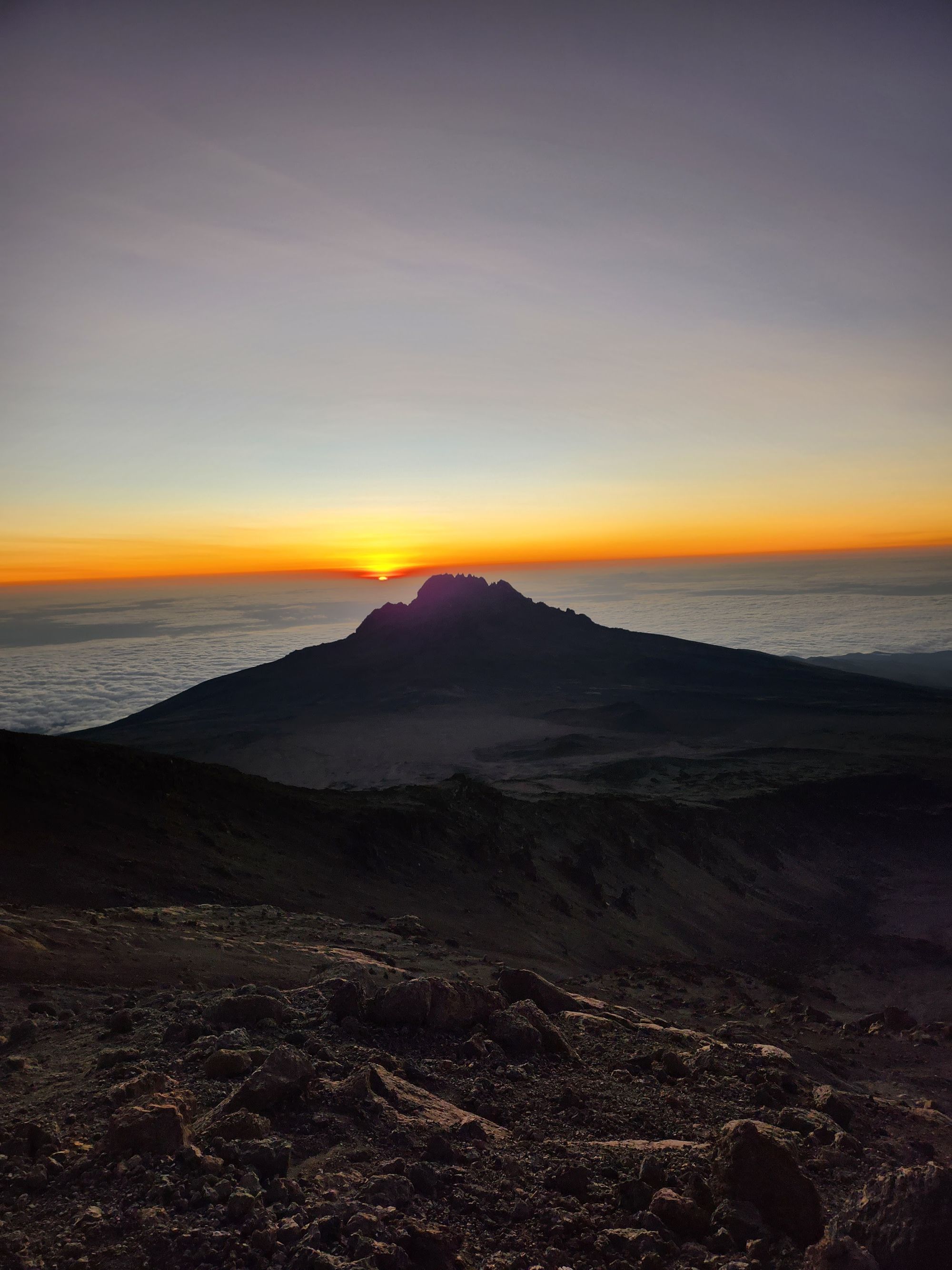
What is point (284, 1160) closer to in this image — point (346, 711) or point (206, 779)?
point (206, 779)

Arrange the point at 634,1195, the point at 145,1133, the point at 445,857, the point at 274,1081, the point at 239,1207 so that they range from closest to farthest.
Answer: the point at 239,1207, the point at 145,1133, the point at 634,1195, the point at 274,1081, the point at 445,857

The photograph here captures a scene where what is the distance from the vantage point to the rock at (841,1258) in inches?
175

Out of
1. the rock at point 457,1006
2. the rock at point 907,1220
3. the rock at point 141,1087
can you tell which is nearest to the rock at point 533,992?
the rock at point 457,1006

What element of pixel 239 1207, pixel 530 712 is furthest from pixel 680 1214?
pixel 530 712

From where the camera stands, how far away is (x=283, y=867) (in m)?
16.2

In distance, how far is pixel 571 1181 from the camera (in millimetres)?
5027

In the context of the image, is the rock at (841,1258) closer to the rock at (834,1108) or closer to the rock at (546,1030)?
the rock at (834,1108)

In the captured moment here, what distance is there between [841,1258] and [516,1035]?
3.11 meters

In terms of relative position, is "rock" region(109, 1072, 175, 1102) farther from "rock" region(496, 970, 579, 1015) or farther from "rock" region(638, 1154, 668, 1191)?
"rock" region(496, 970, 579, 1015)

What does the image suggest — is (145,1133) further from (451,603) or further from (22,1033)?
(451,603)

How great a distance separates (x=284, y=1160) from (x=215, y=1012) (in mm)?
2119

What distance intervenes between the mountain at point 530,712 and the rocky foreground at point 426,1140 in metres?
22.6

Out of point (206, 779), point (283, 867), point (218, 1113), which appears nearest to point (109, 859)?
point (283, 867)

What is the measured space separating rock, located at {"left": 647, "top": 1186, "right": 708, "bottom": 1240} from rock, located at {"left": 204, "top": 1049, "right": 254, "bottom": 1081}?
299 centimetres
